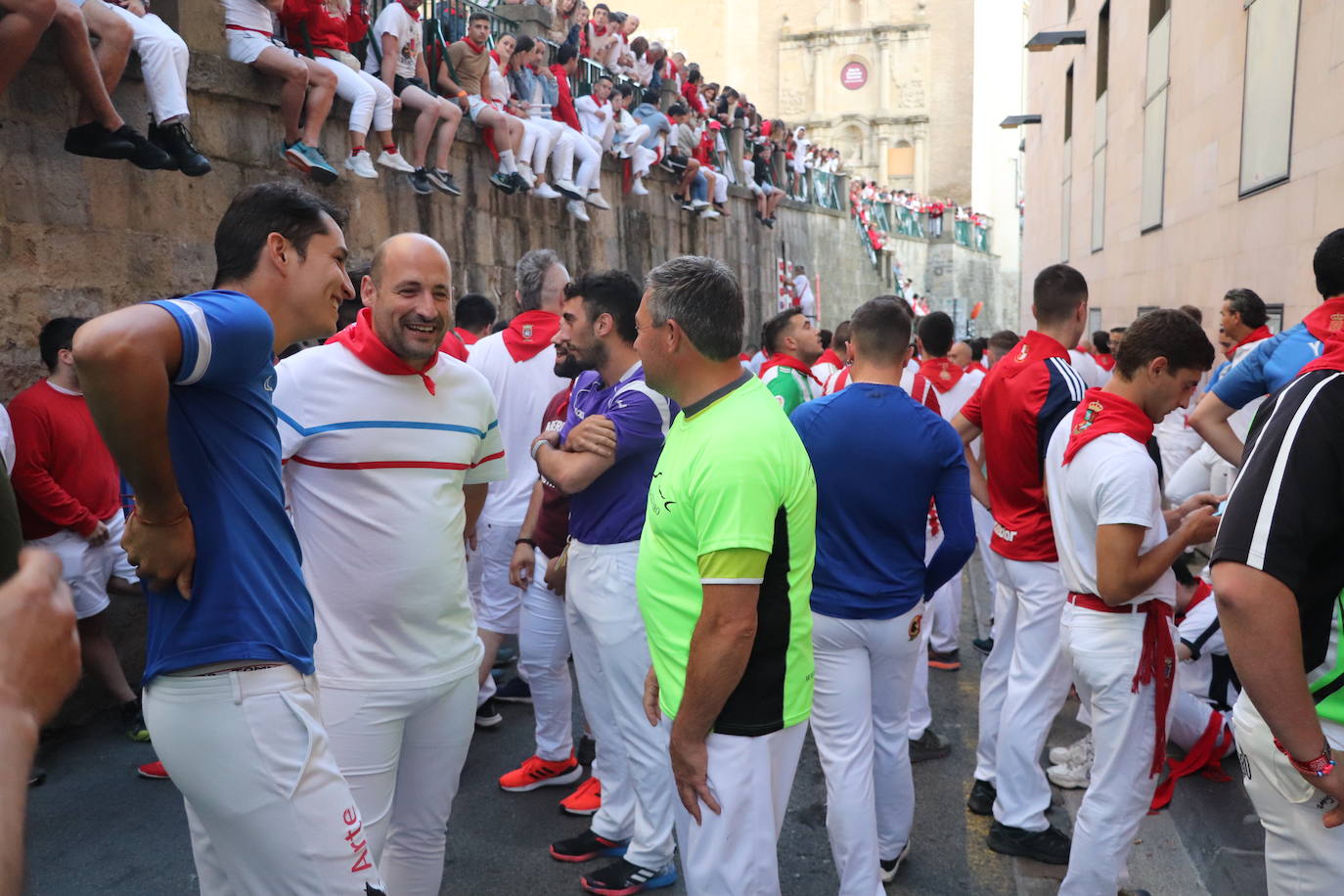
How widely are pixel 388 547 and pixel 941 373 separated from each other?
5112 mm

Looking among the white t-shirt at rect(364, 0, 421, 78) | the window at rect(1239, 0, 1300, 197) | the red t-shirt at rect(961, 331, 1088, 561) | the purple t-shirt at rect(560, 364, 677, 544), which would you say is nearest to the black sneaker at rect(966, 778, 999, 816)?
the red t-shirt at rect(961, 331, 1088, 561)

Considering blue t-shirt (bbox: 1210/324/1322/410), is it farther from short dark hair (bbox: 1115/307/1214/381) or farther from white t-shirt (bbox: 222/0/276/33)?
white t-shirt (bbox: 222/0/276/33)

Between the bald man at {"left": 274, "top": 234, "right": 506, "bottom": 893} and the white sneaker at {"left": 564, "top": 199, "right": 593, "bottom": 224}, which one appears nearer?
the bald man at {"left": 274, "top": 234, "right": 506, "bottom": 893}

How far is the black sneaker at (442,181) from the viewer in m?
9.73

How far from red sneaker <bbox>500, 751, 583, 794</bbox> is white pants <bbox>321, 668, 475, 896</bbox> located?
1592 mm

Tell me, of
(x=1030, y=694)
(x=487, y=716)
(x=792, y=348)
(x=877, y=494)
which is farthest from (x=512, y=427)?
(x=1030, y=694)

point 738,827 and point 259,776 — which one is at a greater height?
point 259,776

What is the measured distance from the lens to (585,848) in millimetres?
3984

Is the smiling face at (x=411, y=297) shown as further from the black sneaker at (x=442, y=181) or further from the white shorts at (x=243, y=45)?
the black sneaker at (x=442, y=181)

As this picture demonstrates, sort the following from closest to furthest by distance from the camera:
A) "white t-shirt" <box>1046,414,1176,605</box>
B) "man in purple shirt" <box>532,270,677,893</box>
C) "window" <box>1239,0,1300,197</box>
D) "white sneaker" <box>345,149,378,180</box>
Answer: "white t-shirt" <box>1046,414,1176,605</box>
"man in purple shirt" <box>532,270,677,893</box>
"window" <box>1239,0,1300,197</box>
"white sneaker" <box>345,149,378,180</box>

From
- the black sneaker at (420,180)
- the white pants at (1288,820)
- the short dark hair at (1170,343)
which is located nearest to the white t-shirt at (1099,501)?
the short dark hair at (1170,343)

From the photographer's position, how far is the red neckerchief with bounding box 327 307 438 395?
2.80 metres

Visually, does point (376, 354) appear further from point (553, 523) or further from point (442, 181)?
point (442, 181)

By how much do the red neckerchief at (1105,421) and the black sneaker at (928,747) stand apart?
221 cm
